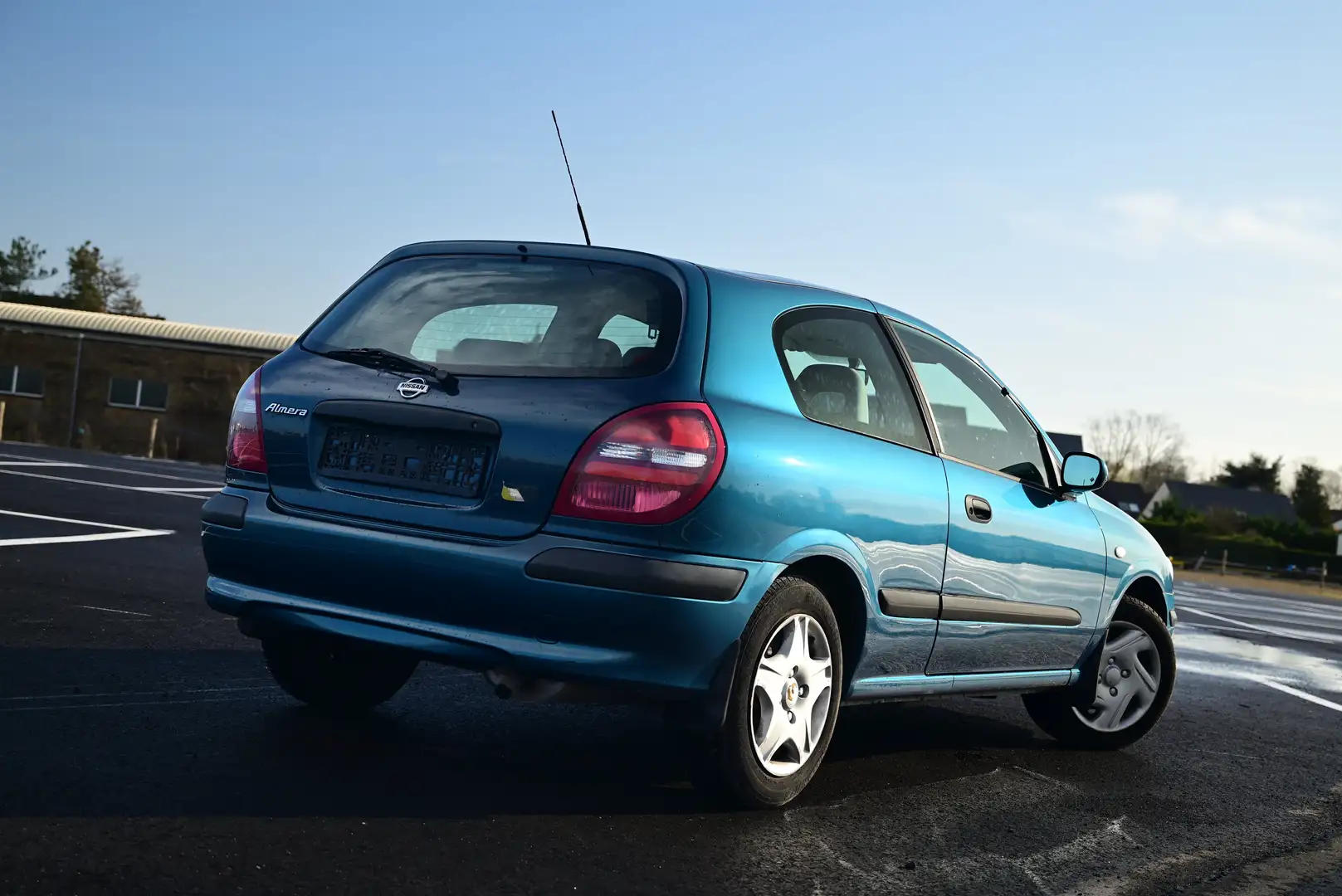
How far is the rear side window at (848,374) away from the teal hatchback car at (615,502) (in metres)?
0.01

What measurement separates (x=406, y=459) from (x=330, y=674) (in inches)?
51.0

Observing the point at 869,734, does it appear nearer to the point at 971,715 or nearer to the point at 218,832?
the point at 971,715

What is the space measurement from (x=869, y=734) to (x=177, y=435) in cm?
4908

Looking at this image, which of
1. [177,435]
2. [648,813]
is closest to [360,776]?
[648,813]

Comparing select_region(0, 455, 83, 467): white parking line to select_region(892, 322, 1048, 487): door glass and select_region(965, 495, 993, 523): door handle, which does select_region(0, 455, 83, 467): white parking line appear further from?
select_region(965, 495, 993, 523): door handle

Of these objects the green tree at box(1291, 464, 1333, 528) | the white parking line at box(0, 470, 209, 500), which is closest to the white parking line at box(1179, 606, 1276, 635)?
the white parking line at box(0, 470, 209, 500)

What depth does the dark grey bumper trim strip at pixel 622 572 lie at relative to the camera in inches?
149

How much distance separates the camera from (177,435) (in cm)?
5128

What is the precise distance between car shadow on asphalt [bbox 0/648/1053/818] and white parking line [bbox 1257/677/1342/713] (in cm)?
348

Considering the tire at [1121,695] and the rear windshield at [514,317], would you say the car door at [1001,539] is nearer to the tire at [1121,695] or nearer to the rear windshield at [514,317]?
the tire at [1121,695]

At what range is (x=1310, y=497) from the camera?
105m

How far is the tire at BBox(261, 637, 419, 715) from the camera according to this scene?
497 centimetres

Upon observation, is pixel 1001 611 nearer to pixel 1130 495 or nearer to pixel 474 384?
pixel 474 384

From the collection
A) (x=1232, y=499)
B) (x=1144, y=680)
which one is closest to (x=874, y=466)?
(x=1144, y=680)
